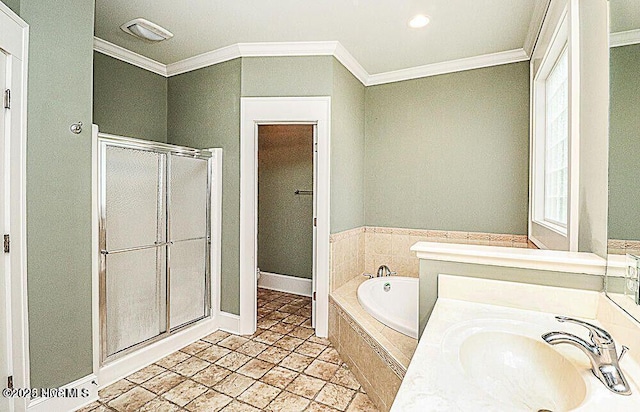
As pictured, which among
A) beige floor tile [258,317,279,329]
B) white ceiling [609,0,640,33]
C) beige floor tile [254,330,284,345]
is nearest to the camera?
white ceiling [609,0,640,33]

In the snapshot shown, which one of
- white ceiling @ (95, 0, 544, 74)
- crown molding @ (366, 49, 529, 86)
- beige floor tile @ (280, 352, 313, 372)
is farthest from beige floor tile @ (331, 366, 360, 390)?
crown molding @ (366, 49, 529, 86)

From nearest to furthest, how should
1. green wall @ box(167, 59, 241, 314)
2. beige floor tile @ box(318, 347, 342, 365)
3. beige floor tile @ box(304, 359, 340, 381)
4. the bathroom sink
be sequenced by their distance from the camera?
the bathroom sink
beige floor tile @ box(304, 359, 340, 381)
beige floor tile @ box(318, 347, 342, 365)
green wall @ box(167, 59, 241, 314)

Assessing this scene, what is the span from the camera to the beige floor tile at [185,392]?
2158mm

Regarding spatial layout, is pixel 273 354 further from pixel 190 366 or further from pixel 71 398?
pixel 71 398

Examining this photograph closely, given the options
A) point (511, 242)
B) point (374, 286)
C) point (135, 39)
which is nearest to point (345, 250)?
point (374, 286)

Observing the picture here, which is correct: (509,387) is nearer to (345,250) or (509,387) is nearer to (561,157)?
(561,157)

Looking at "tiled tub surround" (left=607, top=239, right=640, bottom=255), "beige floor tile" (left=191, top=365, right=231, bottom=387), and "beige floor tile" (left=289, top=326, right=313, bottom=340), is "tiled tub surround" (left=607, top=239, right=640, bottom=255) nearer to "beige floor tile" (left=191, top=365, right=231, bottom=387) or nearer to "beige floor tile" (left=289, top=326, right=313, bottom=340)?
"beige floor tile" (left=191, top=365, right=231, bottom=387)

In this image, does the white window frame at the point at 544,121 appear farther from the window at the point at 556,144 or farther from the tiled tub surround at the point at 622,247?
the tiled tub surround at the point at 622,247

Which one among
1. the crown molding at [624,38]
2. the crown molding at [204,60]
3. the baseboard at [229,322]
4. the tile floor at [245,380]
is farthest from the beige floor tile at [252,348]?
the crown molding at [624,38]

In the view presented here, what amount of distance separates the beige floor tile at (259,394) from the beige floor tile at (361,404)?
487 millimetres

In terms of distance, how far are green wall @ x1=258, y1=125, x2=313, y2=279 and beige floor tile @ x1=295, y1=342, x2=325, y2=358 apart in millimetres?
1494

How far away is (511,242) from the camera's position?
10.8ft

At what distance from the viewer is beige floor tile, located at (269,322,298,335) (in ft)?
10.7

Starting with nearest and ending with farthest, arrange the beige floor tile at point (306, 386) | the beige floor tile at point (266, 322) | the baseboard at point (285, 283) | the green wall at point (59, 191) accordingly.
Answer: the green wall at point (59, 191), the beige floor tile at point (306, 386), the beige floor tile at point (266, 322), the baseboard at point (285, 283)
